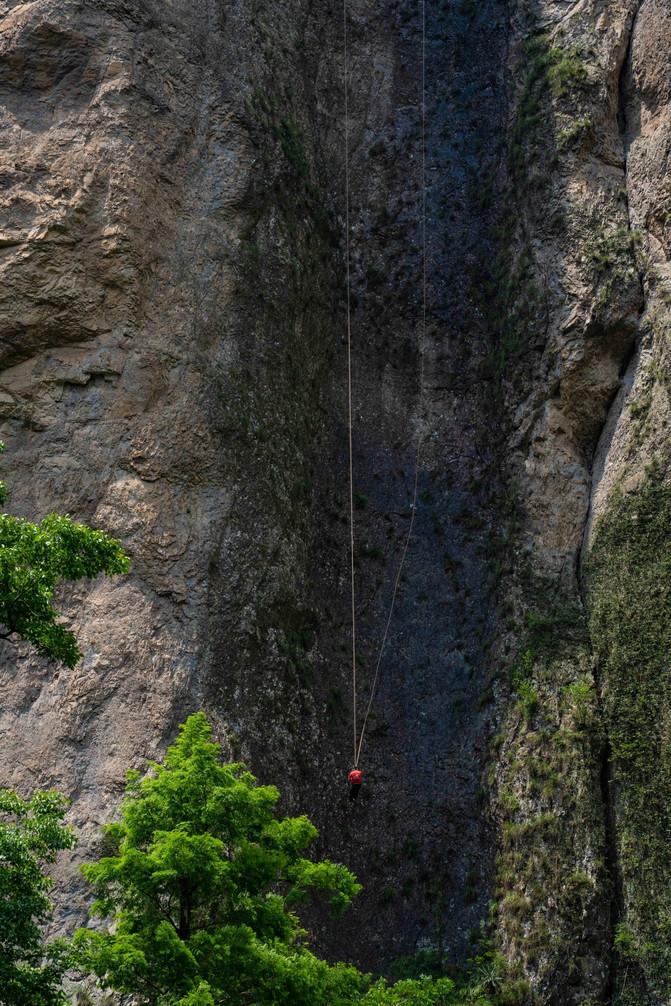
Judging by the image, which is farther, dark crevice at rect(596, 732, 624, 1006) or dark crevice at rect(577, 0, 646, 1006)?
dark crevice at rect(577, 0, 646, 1006)

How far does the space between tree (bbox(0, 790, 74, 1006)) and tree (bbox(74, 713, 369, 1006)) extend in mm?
837

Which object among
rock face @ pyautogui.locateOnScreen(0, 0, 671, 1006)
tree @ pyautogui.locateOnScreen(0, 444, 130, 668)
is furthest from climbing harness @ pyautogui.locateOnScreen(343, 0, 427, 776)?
tree @ pyautogui.locateOnScreen(0, 444, 130, 668)

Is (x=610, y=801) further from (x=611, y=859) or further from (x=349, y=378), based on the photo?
(x=349, y=378)

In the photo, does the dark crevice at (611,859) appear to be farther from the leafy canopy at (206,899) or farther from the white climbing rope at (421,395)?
the white climbing rope at (421,395)

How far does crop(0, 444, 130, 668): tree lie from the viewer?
1230 centimetres

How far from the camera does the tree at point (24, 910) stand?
1187 cm

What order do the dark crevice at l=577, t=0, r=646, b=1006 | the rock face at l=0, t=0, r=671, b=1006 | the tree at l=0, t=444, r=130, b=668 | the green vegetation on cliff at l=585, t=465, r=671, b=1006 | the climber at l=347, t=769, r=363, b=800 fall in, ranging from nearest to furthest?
1. the tree at l=0, t=444, r=130, b=668
2. the green vegetation on cliff at l=585, t=465, r=671, b=1006
3. the dark crevice at l=577, t=0, r=646, b=1006
4. the rock face at l=0, t=0, r=671, b=1006
5. the climber at l=347, t=769, r=363, b=800

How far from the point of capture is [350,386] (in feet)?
86.3

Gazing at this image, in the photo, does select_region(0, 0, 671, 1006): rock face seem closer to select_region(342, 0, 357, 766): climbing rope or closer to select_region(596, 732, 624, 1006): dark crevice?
select_region(596, 732, 624, 1006): dark crevice

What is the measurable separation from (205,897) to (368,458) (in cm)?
1345

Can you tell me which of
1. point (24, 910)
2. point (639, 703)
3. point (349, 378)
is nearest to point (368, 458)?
point (349, 378)

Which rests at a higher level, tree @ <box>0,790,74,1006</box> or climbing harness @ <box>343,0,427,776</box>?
climbing harness @ <box>343,0,427,776</box>

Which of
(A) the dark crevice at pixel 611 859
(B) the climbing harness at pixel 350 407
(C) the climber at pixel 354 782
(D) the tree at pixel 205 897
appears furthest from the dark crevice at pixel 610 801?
(D) the tree at pixel 205 897

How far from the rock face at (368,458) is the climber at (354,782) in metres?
0.39
